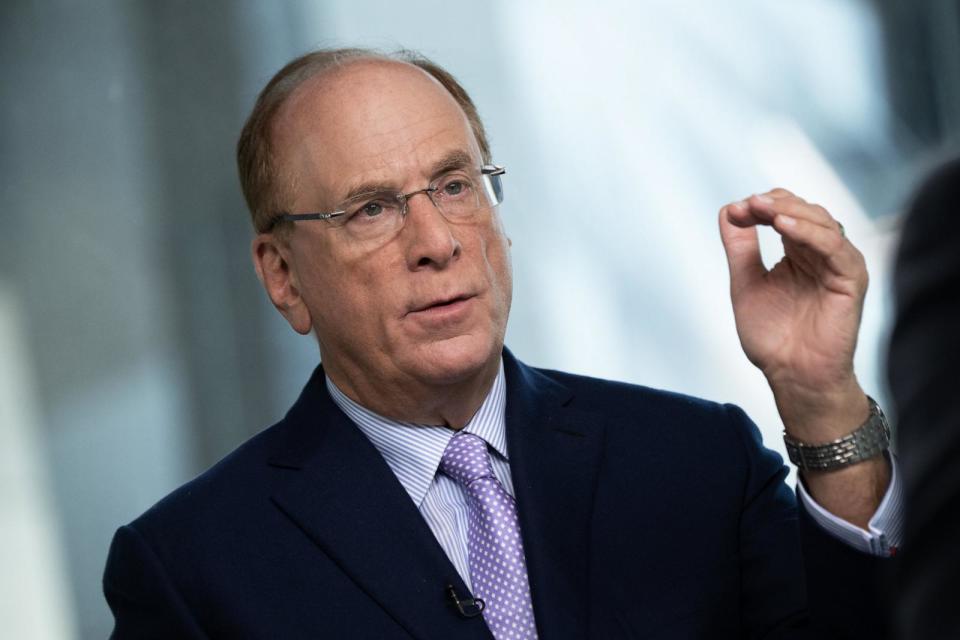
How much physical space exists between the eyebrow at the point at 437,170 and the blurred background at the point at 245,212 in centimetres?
182

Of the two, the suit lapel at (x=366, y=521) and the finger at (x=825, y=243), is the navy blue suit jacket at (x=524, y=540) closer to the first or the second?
the suit lapel at (x=366, y=521)

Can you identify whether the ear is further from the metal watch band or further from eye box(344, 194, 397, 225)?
the metal watch band

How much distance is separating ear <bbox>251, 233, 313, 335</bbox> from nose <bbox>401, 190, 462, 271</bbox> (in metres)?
0.28

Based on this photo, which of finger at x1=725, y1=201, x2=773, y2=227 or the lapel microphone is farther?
the lapel microphone

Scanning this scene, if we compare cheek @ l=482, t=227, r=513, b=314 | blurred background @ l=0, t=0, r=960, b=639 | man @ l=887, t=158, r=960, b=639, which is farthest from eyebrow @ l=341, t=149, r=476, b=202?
blurred background @ l=0, t=0, r=960, b=639

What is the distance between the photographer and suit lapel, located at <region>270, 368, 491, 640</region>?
1.94m

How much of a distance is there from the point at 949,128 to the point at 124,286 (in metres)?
2.88

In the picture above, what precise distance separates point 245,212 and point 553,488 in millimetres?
2047

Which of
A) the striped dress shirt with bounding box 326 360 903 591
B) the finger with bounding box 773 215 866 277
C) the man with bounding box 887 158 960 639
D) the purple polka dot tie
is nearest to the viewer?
the man with bounding box 887 158 960 639

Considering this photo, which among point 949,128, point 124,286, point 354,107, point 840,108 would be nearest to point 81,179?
point 124,286

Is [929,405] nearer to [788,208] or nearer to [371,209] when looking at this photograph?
[788,208]

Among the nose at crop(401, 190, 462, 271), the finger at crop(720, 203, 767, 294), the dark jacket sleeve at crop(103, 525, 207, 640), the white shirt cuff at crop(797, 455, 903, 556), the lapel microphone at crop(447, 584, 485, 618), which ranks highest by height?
the nose at crop(401, 190, 462, 271)

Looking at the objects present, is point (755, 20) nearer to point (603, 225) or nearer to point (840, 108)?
point (840, 108)

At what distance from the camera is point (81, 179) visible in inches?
148
